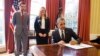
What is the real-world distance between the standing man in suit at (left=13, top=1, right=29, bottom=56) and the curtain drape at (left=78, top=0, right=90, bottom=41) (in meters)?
1.96

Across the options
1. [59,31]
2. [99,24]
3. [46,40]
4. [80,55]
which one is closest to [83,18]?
[99,24]

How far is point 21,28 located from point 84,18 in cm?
221

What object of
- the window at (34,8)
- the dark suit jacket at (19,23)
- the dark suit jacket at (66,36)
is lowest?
the dark suit jacket at (66,36)

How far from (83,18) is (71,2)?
0.67 meters

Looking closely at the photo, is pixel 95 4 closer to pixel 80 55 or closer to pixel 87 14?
pixel 87 14

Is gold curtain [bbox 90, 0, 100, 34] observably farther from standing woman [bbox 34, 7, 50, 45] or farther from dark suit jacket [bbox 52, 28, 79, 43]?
dark suit jacket [bbox 52, 28, 79, 43]

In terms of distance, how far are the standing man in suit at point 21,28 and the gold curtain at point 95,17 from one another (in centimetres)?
218

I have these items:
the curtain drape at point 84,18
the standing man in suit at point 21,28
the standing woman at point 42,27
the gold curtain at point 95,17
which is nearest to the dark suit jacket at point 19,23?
the standing man in suit at point 21,28

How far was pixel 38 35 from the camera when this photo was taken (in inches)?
175

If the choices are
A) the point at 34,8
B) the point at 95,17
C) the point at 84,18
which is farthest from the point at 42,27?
the point at 95,17

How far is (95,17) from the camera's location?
5340 millimetres

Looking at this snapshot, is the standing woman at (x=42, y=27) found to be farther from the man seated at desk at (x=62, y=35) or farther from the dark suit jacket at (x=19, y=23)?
the man seated at desk at (x=62, y=35)

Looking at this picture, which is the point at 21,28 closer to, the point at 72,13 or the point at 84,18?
the point at 72,13

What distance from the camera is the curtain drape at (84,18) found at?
551cm
